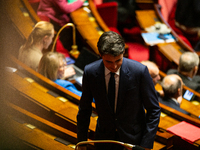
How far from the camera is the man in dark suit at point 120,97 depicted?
3.98 ft

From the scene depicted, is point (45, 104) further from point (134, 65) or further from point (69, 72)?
point (134, 65)

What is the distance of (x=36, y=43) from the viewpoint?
92.4 inches

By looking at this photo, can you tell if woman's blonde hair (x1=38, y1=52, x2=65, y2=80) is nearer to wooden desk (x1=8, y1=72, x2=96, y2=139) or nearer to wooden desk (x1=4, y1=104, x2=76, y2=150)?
wooden desk (x1=8, y1=72, x2=96, y2=139)

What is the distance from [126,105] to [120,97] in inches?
2.1

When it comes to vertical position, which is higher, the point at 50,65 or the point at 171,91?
the point at 50,65

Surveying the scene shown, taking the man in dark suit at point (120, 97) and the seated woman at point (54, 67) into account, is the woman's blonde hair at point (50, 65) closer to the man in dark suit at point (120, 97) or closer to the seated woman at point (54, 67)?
the seated woman at point (54, 67)

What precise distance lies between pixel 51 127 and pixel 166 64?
2080 millimetres

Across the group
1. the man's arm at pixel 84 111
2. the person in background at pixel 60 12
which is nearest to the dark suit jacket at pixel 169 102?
the man's arm at pixel 84 111

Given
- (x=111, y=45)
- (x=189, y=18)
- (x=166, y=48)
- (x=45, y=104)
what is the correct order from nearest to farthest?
(x=111, y=45), (x=45, y=104), (x=166, y=48), (x=189, y=18)

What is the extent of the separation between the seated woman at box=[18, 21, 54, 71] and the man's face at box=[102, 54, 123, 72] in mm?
1207

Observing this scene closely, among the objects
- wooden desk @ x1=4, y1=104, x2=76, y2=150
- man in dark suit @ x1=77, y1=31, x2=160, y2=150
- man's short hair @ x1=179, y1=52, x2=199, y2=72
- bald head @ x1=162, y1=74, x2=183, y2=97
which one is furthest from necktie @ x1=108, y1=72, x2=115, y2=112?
man's short hair @ x1=179, y1=52, x2=199, y2=72

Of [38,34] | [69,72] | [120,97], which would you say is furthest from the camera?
[69,72]

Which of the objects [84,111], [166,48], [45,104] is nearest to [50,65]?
[45,104]

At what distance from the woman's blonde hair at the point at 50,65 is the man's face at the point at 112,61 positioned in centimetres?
91
